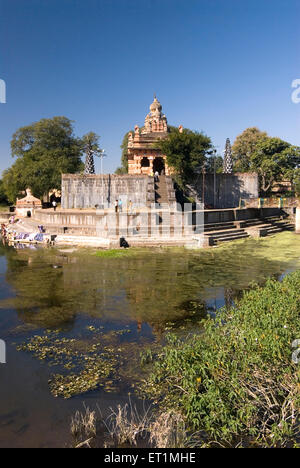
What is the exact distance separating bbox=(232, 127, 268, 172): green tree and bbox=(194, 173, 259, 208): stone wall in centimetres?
1355

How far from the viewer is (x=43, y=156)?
36406 millimetres

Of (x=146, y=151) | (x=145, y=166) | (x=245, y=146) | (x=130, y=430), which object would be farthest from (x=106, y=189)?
(x=245, y=146)

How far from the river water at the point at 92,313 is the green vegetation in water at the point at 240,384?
29.1 inches

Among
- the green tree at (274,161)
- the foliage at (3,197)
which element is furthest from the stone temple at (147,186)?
the foliage at (3,197)

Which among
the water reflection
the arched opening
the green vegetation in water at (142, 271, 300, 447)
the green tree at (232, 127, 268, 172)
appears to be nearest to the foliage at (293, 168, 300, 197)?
the green tree at (232, 127, 268, 172)

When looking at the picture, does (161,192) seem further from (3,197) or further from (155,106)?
(3,197)

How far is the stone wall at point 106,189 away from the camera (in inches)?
1033

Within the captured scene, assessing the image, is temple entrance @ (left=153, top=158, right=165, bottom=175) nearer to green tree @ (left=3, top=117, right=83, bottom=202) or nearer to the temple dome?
the temple dome

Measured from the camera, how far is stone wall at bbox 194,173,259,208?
2919cm

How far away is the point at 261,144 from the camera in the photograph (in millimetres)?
38656
